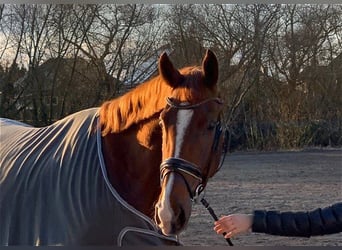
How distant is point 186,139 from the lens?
1201 millimetres

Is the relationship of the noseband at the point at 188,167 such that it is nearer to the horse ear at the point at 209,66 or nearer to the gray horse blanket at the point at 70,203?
the horse ear at the point at 209,66

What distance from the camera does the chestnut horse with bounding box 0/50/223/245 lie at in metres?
1.23

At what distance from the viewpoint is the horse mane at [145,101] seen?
1267mm

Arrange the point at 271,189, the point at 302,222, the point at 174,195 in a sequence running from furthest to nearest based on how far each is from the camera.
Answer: the point at 271,189 → the point at 302,222 → the point at 174,195

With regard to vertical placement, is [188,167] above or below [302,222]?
above

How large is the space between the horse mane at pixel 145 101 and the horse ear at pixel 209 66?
0.02 meters

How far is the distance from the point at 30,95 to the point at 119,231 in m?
1.94

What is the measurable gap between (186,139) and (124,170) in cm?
23

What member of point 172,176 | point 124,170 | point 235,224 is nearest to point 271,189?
point 235,224

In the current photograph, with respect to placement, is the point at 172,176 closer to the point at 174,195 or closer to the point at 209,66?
the point at 174,195

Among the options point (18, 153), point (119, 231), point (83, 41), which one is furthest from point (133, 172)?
point (83, 41)

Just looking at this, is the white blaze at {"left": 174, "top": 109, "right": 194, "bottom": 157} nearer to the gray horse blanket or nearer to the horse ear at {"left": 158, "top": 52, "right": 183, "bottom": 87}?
the horse ear at {"left": 158, "top": 52, "right": 183, "bottom": 87}

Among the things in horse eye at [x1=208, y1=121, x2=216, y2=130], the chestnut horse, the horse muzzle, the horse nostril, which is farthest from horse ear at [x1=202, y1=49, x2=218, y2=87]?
the horse nostril

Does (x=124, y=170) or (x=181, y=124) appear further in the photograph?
(x=124, y=170)
